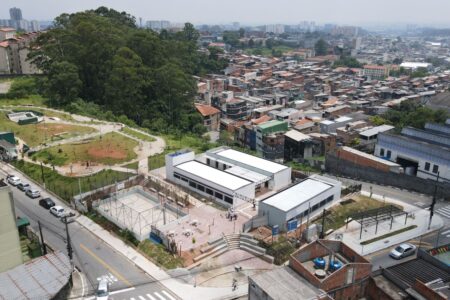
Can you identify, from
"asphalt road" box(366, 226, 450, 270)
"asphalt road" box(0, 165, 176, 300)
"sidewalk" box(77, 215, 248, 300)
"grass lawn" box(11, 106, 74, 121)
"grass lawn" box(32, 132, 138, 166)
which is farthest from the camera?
"grass lawn" box(11, 106, 74, 121)

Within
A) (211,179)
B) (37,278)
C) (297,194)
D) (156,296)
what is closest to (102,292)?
(156,296)

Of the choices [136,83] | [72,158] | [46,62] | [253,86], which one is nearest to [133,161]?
[72,158]

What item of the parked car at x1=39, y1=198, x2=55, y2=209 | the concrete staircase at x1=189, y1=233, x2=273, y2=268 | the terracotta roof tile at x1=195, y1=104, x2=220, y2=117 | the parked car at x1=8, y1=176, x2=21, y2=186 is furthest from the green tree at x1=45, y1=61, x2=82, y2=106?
the concrete staircase at x1=189, y1=233, x2=273, y2=268

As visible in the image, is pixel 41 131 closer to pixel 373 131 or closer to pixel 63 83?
pixel 63 83

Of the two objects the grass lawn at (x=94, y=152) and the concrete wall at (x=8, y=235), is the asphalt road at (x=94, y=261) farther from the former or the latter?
the grass lawn at (x=94, y=152)

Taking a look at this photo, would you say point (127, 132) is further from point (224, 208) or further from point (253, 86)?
point (253, 86)

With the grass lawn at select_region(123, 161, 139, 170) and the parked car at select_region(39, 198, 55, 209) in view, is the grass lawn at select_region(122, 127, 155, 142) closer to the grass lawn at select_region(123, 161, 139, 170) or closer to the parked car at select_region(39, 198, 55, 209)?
the grass lawn at select_region(123, 161, 139, 170)
